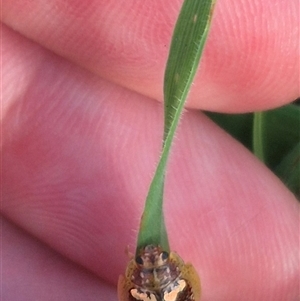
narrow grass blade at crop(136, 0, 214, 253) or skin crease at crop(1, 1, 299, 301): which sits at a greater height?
narrow grass blade at crop(136, 0, 214, 253)

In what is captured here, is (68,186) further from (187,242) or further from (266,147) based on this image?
(266,147)

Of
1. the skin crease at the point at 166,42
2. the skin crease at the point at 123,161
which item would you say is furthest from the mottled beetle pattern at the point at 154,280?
the skin crease at the point at 166,42

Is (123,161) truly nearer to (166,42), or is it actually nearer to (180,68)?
(166,42)

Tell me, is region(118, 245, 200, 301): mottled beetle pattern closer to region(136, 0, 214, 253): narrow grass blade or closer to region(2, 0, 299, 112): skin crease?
region(136, 0, 214, 253): narrow grass blade

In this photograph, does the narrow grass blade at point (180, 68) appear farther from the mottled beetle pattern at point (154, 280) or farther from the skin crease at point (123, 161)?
the skin crease at point (123, 161)

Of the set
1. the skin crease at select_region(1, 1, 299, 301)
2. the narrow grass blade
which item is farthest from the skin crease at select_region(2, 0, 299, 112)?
the narrow grass blade

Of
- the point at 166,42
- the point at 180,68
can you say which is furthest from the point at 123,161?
the point at 180,68

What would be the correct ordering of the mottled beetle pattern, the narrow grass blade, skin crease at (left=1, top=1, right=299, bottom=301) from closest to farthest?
the narrow grass blade → the mottled beetle pattern → skin crease at (left=1, top=1, right=299, bottom=301)

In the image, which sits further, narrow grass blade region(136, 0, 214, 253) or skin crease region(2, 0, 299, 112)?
skin crease region(2, 0, 299, 112)

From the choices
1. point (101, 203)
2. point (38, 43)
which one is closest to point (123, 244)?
point (101, 203)
